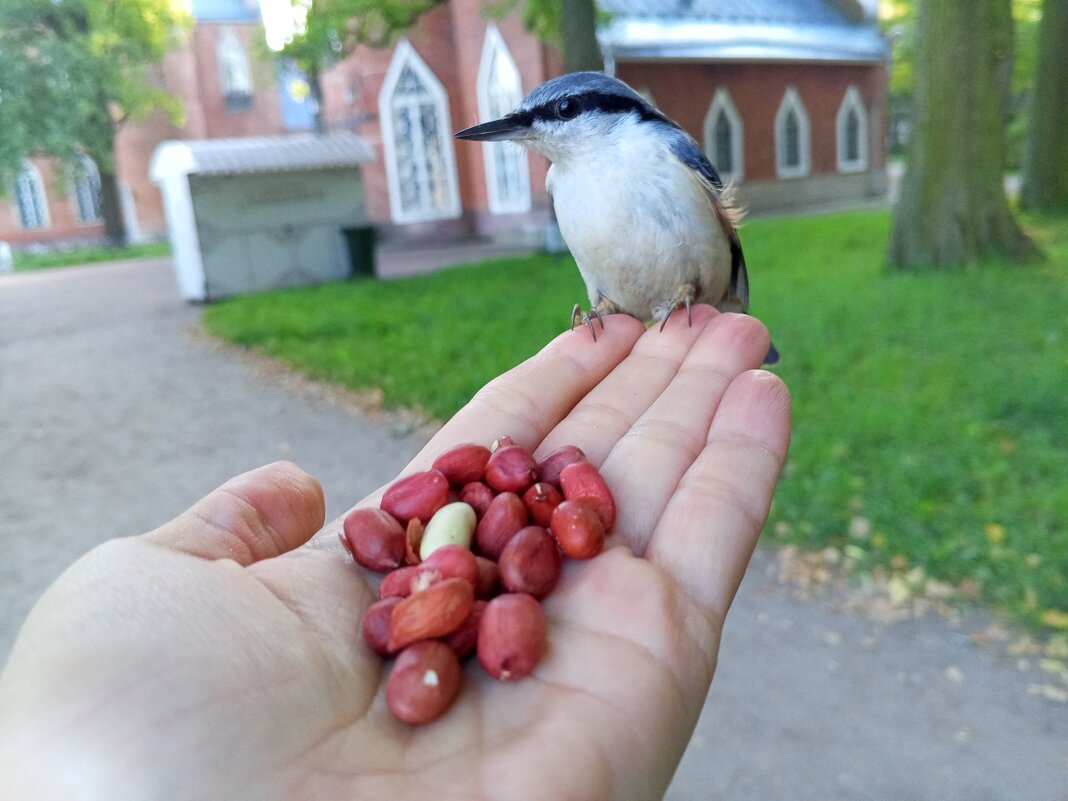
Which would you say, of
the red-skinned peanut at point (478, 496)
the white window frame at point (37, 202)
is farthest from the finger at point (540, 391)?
the white window frame at point (37, 202)

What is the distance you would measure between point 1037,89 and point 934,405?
7.98 metres

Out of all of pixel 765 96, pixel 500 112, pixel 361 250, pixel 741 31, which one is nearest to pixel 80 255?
pixel 500 112

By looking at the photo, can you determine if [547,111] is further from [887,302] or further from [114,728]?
[887,302]

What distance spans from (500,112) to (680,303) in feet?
40.2

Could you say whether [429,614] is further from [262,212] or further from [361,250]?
[361,250]

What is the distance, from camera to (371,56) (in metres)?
15.8

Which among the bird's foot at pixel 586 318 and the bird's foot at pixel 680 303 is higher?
the bird's foot at pixel 680 303

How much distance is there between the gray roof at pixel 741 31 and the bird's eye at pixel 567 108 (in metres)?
11.0

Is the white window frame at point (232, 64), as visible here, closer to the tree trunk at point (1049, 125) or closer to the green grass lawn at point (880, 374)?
the green grass lawn at point (880, 374)

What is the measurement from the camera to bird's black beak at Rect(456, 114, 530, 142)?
1934mm

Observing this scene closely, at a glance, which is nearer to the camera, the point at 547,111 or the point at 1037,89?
the point at 547,111

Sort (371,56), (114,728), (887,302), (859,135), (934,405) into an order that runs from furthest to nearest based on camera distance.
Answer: (859,135) < (371,56) < (887,302) < (934,405) < (114,728)

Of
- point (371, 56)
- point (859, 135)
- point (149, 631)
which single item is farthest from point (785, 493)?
point (859, 135)

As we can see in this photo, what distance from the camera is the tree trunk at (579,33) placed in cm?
852
